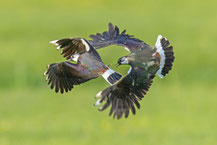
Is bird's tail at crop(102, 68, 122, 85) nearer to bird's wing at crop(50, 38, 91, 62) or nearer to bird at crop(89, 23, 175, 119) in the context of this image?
bird at crop(89, 23, 175, 119)

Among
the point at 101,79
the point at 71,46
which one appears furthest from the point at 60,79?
→ the point at 101,79

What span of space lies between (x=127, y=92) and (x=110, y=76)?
0.36 meters

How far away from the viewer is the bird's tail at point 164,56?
6.38 m

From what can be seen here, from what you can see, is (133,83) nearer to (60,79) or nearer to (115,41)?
(60,79)

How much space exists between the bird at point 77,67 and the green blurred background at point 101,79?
6.09m

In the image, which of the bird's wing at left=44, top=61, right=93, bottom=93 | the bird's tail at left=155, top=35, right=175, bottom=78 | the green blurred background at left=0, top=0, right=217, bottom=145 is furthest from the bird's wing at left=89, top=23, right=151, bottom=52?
the green blurred background at left=0, top=0, right=217, bottom=145

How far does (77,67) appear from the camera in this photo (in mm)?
5871

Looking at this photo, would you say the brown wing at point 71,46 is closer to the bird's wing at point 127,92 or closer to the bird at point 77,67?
the bird at point 77,67

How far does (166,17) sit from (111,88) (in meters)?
16.3

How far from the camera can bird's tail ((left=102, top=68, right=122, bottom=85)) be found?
5770 millimetres

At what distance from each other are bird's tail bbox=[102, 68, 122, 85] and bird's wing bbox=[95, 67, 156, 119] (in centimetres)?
5
